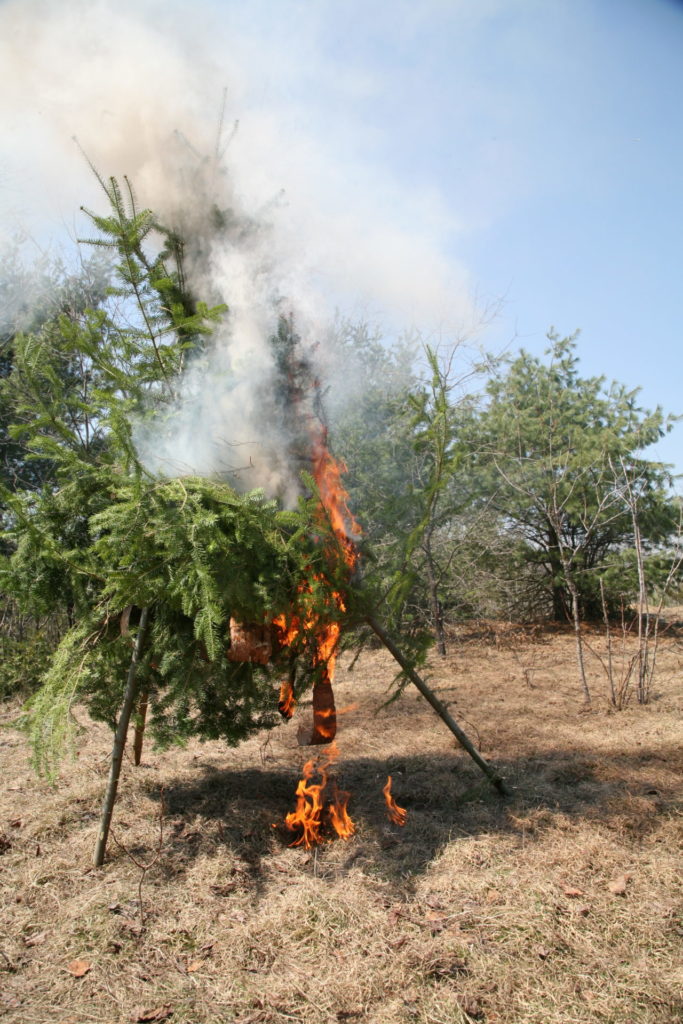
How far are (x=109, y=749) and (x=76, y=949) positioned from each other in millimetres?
3706

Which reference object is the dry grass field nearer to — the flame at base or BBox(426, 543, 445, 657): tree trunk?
the flame at base

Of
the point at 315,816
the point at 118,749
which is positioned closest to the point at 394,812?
the point at 315,816

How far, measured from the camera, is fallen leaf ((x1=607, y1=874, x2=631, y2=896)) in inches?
124

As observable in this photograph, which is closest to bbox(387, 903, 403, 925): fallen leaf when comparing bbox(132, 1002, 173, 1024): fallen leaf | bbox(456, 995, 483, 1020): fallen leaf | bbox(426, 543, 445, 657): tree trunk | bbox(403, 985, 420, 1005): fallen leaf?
bbox(403, 985, 420, 1005): fallen leaf

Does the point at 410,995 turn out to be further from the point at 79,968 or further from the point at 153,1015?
the point at 79,968

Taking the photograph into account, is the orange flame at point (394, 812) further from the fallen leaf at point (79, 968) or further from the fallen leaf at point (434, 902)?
the fallen leaf at point (79, 968)

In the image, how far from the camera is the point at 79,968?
2766 millimetres

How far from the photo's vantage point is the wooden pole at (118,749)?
365cm

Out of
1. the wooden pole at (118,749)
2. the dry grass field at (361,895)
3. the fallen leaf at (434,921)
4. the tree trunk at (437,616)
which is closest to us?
the dry grass field at (361,895)

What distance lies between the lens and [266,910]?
3188 mm

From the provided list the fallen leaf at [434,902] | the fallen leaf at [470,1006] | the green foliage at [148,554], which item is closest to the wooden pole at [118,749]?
the green foliage at [148,554]

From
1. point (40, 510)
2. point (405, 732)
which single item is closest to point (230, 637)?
point (40, 510)

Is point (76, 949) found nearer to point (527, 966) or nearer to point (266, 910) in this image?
point (266, 910)

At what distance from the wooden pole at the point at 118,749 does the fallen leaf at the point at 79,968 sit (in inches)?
34.1
